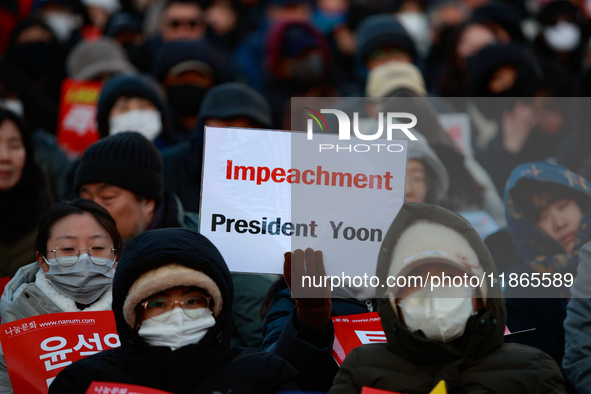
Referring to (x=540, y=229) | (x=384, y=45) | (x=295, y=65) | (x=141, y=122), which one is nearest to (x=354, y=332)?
(x=540, y=229)

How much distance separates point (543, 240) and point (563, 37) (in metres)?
5.19

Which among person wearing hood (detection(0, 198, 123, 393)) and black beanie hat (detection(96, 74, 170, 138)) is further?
black beanie hat (detection(96, 74, 170, 138))

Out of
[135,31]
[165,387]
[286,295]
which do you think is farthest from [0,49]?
[165,387]

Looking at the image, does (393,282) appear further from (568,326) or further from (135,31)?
(135,31)

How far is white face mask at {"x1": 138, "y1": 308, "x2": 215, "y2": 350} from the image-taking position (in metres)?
3.24

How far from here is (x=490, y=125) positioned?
23.7ft

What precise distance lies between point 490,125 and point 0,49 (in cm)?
651

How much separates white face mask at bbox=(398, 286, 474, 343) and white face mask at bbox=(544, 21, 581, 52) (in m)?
6.81

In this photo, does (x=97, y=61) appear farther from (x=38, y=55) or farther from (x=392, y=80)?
(x=392, y=80)

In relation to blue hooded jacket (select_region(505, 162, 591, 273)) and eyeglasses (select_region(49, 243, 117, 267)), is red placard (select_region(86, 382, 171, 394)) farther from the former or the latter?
blue hooded jacket (select_region(505, 162, 591, 273))

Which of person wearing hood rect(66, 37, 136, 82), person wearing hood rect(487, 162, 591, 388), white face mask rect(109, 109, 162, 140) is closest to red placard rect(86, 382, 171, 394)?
person wearing hood rect(487, 162, 591, 388)

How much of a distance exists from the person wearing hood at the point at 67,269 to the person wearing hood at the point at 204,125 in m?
1.86

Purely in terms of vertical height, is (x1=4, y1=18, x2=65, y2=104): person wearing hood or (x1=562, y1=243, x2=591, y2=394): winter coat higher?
(x1=4, y1=18, x2=65, y2=104): person wearing hood

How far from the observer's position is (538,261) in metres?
4.74
